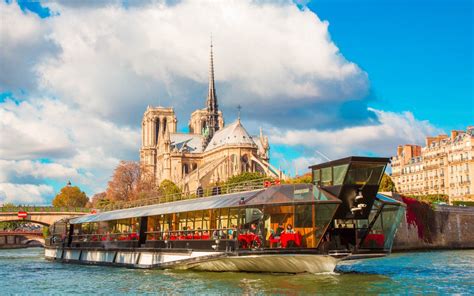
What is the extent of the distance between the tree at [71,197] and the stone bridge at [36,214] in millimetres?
60466

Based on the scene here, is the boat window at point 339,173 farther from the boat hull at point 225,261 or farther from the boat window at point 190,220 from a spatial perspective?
the boat window at point 190,220

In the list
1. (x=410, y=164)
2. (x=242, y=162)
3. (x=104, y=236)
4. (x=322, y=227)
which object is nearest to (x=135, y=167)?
(x=242, y=162)

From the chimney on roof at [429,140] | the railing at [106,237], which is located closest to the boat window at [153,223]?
the railing at [106,237]

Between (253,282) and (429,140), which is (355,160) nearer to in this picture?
(253,282)

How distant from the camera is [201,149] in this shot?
14325 cm

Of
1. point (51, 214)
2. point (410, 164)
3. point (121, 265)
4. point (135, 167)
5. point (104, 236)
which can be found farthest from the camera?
point (410, 164)

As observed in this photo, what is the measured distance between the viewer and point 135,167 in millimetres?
91188

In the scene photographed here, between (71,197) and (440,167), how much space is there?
80232 mm

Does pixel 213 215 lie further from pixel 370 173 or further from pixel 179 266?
pixel 370 173

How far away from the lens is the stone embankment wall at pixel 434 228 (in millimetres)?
55938

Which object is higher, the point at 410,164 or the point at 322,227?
the point at 410,164

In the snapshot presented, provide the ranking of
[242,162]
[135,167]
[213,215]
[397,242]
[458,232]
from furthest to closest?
[242,162], [135,167], [458,232], [397,242], [213,215]

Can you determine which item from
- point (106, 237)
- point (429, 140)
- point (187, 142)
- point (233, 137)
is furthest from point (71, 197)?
point (106, 237)

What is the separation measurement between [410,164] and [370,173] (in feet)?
253
